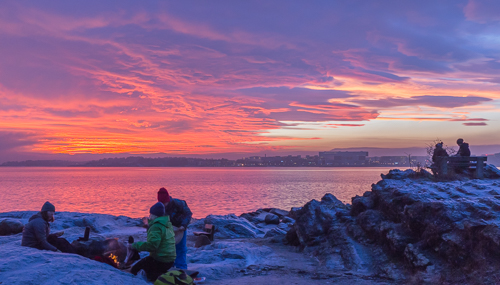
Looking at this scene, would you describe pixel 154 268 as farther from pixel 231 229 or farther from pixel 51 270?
pixel 231 229

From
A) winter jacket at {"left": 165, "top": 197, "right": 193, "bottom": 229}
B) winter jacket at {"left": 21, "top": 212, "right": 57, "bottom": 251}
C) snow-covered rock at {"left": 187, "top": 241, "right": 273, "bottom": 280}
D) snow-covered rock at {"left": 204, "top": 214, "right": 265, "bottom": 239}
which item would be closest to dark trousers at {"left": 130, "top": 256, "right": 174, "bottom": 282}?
winter jacket at {"left": 165, "top": 197, "right": 193, "bottom": 229}

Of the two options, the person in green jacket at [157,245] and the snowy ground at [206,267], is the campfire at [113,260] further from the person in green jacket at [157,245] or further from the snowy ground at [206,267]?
the person in green jacket at [157,245]

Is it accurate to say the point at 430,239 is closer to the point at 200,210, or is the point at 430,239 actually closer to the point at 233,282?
the point at 233,282

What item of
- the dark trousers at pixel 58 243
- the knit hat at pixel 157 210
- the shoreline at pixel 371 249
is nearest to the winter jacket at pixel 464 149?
the shoreline at pixel 371 249

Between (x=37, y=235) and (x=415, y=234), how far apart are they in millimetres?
9655

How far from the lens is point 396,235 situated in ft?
34.4

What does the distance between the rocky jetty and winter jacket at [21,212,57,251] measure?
767 cm

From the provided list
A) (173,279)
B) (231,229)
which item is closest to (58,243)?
(173,279)

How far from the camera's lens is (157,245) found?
710cm

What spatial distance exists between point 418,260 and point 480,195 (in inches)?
137

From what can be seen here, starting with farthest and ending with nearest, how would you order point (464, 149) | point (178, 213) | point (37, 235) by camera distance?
point (464, 149)
point (178, 213)
point (37, 235)

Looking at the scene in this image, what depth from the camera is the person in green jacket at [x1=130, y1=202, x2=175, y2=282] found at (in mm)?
7055

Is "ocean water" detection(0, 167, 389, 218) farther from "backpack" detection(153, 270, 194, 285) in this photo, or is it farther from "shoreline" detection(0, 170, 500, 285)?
"backpack" detection(153, 270, 194, 285)

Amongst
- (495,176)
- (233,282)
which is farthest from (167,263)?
(495,176)
